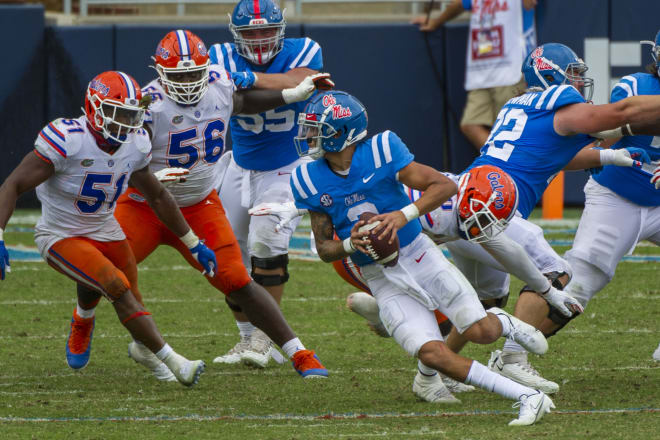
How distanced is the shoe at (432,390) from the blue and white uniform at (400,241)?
28 cm

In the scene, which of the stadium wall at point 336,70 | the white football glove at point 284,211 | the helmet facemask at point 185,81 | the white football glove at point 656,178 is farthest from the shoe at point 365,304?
the stadium wall at point 336,70

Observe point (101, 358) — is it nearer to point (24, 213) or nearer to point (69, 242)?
point (69, 242)

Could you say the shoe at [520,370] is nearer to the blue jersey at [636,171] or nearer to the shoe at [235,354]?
the blue jersey at [636,171]

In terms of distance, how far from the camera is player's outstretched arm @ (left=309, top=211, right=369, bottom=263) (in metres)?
4.50

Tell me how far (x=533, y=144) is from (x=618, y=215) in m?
0.66

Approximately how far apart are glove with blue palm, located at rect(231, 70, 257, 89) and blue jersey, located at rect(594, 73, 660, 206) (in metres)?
1.79

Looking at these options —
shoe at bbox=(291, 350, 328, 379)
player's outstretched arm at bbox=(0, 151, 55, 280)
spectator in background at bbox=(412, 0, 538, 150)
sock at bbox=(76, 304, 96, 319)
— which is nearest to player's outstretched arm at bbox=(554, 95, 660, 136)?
shoe at bbox=(291, 350, 328, 379)

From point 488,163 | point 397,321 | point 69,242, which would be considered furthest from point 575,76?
point 69,242

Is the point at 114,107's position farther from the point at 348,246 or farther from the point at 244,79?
the point at 348,246

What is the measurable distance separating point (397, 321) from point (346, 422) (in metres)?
0.47

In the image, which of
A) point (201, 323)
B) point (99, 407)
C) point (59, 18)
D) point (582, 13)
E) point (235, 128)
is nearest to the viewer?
point (99, 407)

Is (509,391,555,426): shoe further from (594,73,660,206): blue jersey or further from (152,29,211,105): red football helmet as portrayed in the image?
(152,29,211,105): red football helmet

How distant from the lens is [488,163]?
17.2 ft

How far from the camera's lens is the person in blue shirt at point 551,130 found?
197 inches
